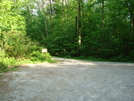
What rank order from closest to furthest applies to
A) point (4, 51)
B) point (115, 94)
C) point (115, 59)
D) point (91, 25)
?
point (115, 94), point (4, 51), point (115, 59), point (91, 25)

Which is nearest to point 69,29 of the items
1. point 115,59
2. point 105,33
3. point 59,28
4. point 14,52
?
point 59,28

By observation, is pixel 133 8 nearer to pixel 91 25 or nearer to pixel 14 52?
pixel 91 25

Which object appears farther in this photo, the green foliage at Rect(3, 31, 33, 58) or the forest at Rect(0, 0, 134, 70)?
the green foliage at Rect(3, 31, 33, 58)

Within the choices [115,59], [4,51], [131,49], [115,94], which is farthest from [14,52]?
[131,49]

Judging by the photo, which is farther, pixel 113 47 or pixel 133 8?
pixel 113 47

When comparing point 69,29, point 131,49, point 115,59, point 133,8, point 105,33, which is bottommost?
point 115,59

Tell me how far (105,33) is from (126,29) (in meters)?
2.51

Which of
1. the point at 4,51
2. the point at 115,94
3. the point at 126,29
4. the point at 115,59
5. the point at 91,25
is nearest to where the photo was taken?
the point at 115,94

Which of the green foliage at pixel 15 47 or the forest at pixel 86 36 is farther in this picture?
the green foliage at pixel 15 47

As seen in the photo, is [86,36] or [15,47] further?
[86,36]

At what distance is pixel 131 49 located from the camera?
1291 centimetres

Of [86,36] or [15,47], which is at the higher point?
[86,36]

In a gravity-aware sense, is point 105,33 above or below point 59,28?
below

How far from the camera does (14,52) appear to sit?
372 inches
